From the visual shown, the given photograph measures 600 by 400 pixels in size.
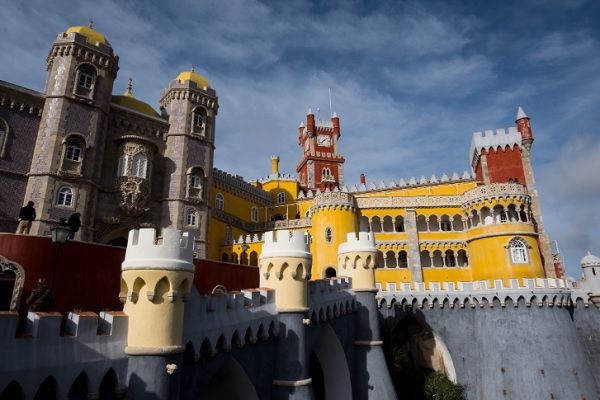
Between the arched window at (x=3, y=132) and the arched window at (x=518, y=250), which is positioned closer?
the arched window at (x=3, y=132)

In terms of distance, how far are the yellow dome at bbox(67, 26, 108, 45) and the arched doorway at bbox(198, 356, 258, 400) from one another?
2498cm

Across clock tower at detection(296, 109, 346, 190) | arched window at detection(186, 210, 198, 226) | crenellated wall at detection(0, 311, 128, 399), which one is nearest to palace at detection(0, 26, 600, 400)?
crenellated wall at detection(0, 311, 128, 399)

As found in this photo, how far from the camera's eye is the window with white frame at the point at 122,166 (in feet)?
89.2

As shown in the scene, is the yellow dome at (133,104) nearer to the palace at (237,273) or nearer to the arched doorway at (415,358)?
the palace at (237,273)

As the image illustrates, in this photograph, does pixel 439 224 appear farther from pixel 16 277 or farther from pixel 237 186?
pixel 16 277

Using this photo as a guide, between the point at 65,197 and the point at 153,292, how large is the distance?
20255 millimetres

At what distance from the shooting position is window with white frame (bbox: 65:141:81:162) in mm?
24812

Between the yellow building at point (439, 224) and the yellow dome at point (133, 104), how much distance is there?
34.2 ft

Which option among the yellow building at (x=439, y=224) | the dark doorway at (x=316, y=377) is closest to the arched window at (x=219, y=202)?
the yellow building at (x=439, y=224)

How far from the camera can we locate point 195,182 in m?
30.8

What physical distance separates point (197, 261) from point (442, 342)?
22295mm

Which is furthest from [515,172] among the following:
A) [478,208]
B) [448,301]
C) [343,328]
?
[343,328]

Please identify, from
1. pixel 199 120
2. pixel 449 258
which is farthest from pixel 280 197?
pixel 449 258

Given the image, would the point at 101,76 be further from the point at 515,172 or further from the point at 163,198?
the point at 515,172
